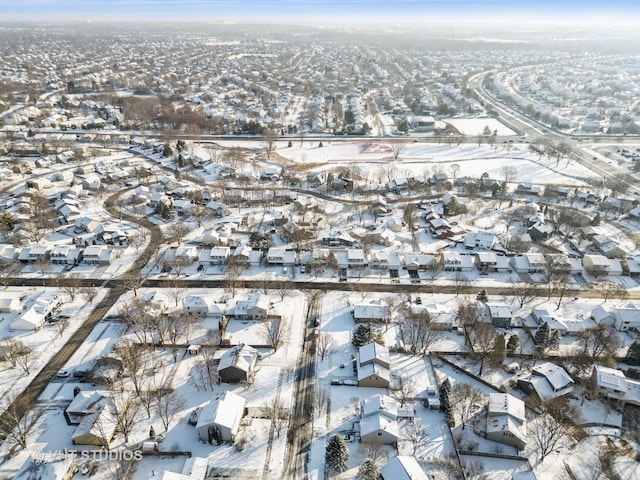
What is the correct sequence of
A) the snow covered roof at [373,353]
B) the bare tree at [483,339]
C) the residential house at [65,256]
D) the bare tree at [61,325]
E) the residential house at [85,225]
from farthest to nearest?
the residential house at [85,225] < the residential house at [65,256] < the bare tree at [61,325] < the bare tree at [483,339] < the snow covered roof at [373,353]

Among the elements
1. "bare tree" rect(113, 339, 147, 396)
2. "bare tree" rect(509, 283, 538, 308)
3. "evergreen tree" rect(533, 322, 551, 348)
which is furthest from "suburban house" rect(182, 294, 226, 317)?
"bare tree" rect(509, 283, 538, 308)

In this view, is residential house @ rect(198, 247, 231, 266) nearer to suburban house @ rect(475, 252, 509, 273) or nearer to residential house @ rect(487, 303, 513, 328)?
residential house @ rect(487, 303, 513, 328)

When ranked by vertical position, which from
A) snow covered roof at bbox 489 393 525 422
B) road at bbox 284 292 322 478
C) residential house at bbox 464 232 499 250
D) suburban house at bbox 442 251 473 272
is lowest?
road at bbox 284 292 322 478

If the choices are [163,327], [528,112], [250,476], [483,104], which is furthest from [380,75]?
[250,476]

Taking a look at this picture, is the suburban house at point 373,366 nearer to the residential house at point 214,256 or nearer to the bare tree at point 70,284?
the residential house at point 214,256

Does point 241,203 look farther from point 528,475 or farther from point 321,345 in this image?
point 528,475

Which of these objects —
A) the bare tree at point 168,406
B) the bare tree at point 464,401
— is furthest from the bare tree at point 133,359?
the bare tree at point 464,401
